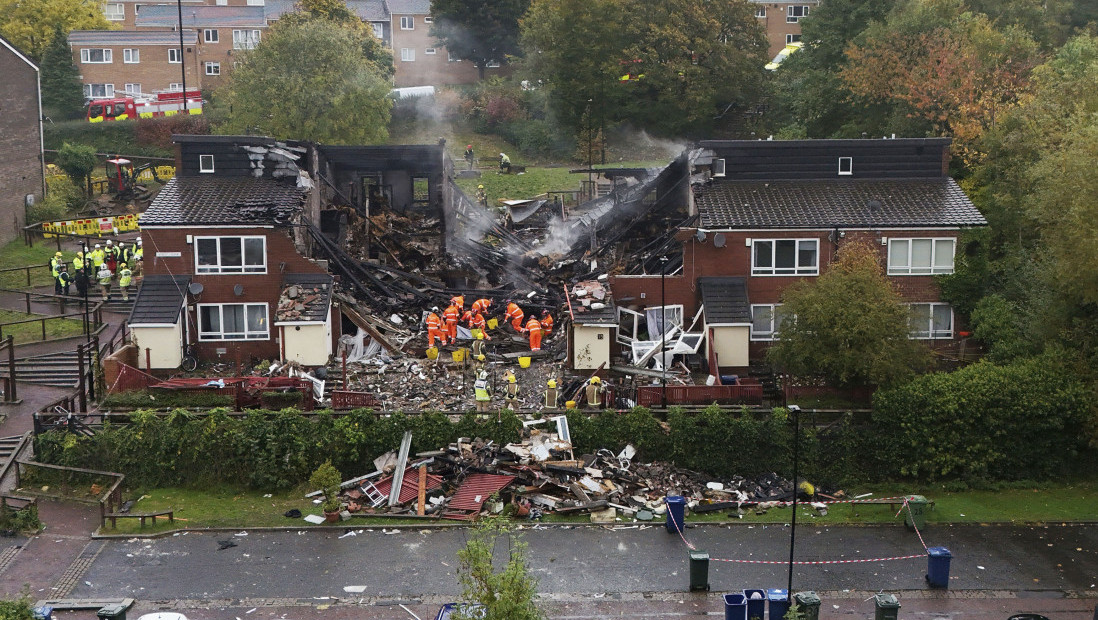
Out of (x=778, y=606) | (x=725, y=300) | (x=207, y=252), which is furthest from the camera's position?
(x=207, y=252)

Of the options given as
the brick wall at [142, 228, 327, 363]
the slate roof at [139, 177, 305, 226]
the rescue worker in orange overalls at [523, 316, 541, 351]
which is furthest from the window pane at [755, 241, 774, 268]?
the slate roof at [139, 177, 305, 226]

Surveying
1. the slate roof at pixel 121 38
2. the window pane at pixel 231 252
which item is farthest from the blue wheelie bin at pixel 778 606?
the slate roof at pixel 121 38

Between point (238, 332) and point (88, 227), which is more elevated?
point (88, 227)

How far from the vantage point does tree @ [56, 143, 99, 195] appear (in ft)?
222

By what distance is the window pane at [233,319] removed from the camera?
43.2 metres

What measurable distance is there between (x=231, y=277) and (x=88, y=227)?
2007 cm

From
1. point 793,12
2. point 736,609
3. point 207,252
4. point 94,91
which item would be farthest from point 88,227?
point 793,12

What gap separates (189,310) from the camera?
42.9 metres

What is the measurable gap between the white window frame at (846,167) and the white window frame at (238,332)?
1919 cm

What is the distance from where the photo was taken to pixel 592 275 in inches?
1793

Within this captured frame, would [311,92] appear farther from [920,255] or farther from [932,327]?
[932,327]

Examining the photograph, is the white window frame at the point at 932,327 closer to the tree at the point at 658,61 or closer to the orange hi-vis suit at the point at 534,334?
the orange hi-vis suit at the point at 534,334

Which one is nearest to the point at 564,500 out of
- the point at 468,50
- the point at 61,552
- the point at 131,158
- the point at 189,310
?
the point at 61,552

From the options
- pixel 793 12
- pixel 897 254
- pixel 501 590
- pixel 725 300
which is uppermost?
pixel 793 12
